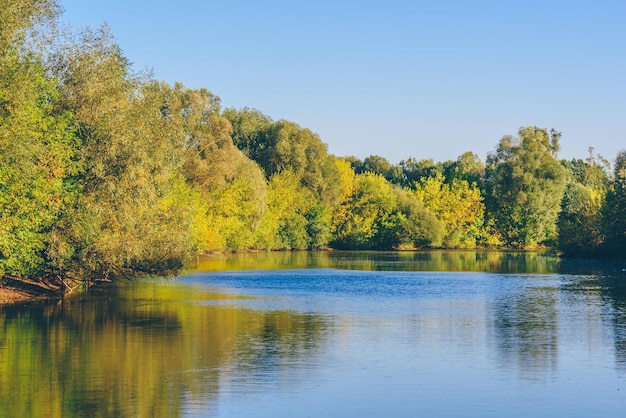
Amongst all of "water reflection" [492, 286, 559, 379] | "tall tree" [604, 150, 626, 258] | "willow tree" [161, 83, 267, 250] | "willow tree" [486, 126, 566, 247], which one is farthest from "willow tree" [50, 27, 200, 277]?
"willow tree" [486, 126, 566, 247]

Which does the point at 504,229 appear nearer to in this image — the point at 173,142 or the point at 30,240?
Answer: the point at 173,142

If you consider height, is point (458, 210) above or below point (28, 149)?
above

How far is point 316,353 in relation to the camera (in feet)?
81.1

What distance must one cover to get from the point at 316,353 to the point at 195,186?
65562 mm

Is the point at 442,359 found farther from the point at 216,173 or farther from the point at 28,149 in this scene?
the point at 216,173

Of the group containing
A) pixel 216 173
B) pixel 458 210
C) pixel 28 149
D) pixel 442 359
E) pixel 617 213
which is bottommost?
pixel 442 359

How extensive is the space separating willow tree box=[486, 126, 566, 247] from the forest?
196 mm

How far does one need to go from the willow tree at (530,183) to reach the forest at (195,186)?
0.64ft

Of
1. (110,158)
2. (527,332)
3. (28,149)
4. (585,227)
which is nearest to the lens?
(527,332)

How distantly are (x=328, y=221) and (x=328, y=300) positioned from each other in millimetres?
72384

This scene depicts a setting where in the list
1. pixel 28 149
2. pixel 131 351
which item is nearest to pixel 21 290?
pixel 28 149

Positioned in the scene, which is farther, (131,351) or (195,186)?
(195,186)

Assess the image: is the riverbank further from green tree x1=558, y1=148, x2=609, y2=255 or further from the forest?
green tree x1=558, y1=148, x2=609, y2=255

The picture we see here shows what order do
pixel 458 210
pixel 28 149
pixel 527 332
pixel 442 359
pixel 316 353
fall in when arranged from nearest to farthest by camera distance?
pixel 442 359, pixel 316 353, pixel 527 332, pixel 28 149, pixel 458 210
